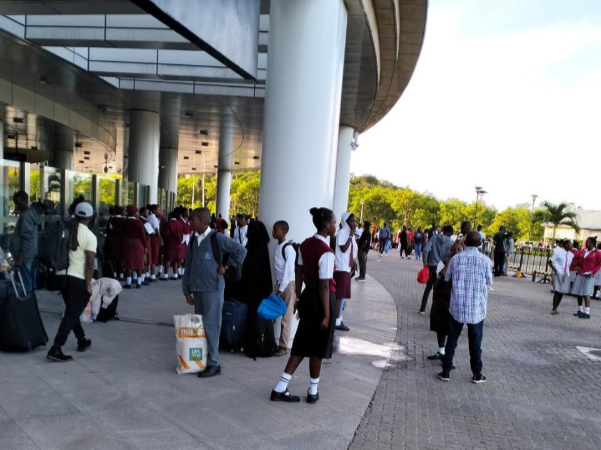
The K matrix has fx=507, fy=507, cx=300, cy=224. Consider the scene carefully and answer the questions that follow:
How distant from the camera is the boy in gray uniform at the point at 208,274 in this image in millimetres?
5316

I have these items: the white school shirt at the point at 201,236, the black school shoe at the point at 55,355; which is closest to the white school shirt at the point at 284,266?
the white school shirt at the point at 201,236

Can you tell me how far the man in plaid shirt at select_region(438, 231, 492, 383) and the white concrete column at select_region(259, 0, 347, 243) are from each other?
208cm

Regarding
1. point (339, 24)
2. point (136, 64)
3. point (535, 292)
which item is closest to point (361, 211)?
point (535, 292)

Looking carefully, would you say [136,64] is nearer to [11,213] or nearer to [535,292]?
[11,213]

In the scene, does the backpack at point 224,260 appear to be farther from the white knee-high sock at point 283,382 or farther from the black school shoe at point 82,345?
the black school shoe at point 82,345

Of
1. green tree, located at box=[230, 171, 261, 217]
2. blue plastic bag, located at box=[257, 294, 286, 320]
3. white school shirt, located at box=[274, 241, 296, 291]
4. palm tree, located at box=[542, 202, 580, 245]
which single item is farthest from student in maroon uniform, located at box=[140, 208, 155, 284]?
green tree, located at box=[230, 171, 261, 217]

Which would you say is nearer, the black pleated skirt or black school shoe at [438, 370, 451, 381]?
the black pleated skirt

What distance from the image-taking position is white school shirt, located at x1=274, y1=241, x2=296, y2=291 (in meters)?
6.32

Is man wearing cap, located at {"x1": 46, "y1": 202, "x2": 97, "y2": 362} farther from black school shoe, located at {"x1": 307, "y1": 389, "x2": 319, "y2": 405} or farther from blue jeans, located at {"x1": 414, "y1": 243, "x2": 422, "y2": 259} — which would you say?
blue jeans, located at {"x1": 414, "y1": 243, "x2": 422, "y2": 259}

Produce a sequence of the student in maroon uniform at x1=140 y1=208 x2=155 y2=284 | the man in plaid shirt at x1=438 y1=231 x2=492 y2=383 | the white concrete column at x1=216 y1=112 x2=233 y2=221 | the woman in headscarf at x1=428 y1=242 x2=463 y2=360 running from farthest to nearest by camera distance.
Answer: the white concrete column at x1=216 y1=112 x2=233 y2=221
the student in maroon uniform at x1=140 y1=208 x2=155 y2=284
the woman in headscarf at x1=428 y1=242 x2=463 y2=360
the man in plaid shirt at x1=438 y1=231 x2=492 y2=383

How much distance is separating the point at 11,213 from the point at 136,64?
15.0ft

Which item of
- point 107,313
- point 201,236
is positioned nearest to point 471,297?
point 201,236

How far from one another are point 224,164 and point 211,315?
3248cm

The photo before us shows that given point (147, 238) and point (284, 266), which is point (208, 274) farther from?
point (147, 238)
